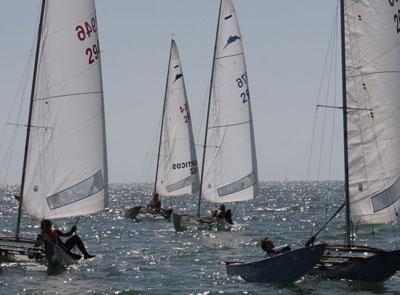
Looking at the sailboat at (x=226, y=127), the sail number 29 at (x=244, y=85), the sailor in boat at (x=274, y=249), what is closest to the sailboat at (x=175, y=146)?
the sailboat at (x=226, y=127)

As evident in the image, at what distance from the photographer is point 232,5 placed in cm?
4422

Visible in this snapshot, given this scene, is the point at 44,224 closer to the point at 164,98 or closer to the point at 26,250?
the point at 26,250

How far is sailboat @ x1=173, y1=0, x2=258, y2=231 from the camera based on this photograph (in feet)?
144

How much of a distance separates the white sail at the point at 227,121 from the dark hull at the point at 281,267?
1956 cm

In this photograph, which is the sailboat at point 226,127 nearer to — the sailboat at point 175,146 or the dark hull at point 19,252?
the sailboat at point 175,146

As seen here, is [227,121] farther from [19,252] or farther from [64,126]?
[19,252]

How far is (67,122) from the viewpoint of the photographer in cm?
2619

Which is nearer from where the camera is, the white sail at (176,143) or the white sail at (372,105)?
the white sail at (372,105)

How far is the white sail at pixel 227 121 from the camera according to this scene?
43.9 metres

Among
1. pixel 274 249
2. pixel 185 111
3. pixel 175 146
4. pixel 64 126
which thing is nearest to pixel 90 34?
pixel 64 126

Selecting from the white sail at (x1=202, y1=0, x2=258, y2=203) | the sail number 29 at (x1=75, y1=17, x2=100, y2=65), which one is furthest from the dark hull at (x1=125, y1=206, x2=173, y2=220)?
the sail number 29 at (x1=75, y1=17, x2=100, y2=65)

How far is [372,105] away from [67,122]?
8.53 m

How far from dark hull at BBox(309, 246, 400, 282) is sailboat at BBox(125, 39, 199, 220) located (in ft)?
100

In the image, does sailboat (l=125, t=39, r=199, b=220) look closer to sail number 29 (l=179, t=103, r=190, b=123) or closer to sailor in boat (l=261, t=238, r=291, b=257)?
sail number 29 (l=179, t=103, r=190, b=123)
